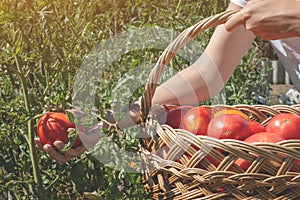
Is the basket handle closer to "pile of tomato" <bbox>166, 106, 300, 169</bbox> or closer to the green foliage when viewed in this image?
"pile of tomato" <bbox>166, 106, 300, 169</bbox>

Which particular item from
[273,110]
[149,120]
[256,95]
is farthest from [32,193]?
[256,95]

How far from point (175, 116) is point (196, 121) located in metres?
0.06

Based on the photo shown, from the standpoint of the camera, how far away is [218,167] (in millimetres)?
1168

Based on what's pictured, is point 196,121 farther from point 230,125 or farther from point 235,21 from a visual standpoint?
point 235,21

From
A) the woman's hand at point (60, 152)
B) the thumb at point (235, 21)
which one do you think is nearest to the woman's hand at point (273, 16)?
the thumb at point (235, 21)

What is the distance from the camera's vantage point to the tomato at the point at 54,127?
1.46 meters

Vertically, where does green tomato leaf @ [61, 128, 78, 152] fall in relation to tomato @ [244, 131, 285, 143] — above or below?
below

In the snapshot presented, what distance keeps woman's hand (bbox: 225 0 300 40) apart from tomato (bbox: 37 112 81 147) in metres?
0.47

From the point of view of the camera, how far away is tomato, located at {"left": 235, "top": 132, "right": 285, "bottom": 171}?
3.84 feet

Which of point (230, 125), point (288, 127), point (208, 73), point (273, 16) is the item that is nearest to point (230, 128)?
point (230, 125)

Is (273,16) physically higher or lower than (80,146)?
higher

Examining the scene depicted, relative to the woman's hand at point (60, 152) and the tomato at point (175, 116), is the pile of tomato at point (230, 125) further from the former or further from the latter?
the woman's hand at point (60, 152)

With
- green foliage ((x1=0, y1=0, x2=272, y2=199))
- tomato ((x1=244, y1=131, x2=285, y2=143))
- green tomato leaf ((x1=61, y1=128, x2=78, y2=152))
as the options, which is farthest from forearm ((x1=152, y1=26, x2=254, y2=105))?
tomato ((x1=244, y1=131, x2=285, y2=143))

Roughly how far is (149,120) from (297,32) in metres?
0.34
